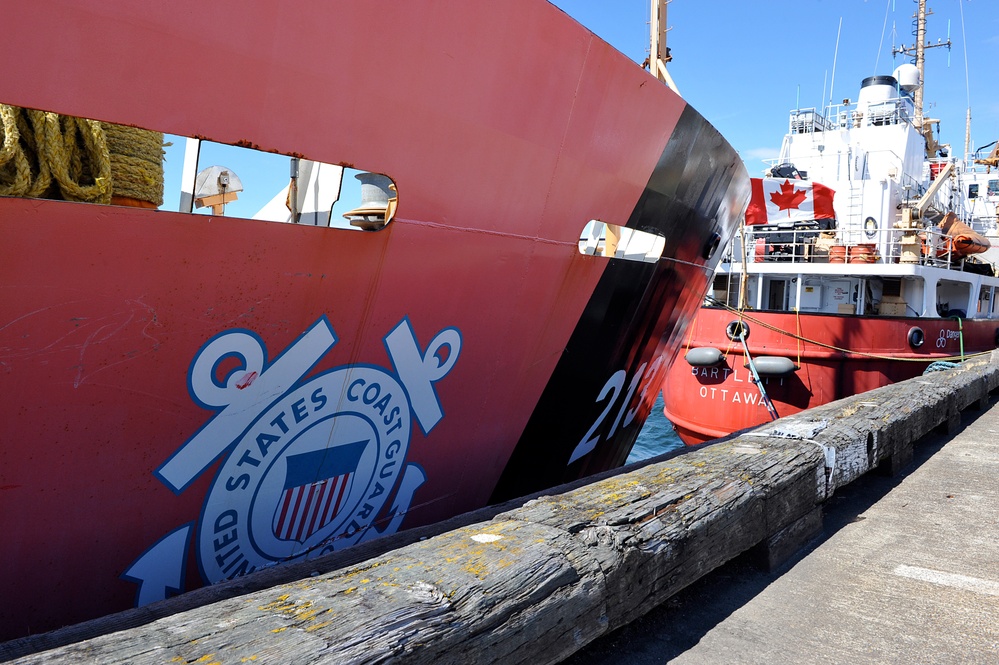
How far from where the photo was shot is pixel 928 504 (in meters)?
3.86

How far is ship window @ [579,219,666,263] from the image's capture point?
4.34 meters

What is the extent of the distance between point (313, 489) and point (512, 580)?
116 cm

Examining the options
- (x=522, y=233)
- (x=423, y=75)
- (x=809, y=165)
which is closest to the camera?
(x=423, y=75)

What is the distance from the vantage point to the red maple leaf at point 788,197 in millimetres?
11391

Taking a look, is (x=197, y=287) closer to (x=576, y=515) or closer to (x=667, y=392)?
(x=576, y=515)

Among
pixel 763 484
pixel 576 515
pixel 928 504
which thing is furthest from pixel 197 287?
pixel 928 504

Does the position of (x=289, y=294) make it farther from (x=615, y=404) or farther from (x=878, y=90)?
(x=878, y=90)

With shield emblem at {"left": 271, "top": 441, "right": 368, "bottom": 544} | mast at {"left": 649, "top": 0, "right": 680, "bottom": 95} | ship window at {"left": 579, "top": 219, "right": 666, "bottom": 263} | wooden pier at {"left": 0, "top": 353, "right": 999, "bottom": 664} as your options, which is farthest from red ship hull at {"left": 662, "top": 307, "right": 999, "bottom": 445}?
shield emblem at {"left": 271, "top": 441, "right": 368, "bottom": 544}

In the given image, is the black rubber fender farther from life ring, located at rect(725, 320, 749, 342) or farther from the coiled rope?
the coiled rope

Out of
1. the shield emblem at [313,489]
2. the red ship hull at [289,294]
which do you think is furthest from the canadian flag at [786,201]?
the shield emblem at [313,489]

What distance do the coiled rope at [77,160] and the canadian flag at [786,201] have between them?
10.3 meters

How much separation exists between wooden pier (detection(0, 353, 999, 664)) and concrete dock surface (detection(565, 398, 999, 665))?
4.5 inches

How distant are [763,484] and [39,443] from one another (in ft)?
8.28

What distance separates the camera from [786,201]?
11461 mm
